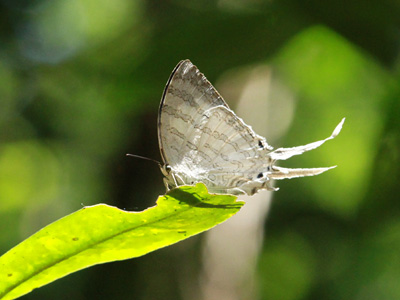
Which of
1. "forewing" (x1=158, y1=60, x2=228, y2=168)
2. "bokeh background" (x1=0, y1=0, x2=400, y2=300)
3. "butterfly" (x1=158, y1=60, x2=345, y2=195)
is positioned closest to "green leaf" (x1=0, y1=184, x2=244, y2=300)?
"butterfly" (x1=158, y1=60, x2=345, y2=195)

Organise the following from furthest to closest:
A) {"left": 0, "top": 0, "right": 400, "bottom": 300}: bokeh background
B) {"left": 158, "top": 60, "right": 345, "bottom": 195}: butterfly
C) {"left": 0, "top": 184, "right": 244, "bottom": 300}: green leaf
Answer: {"left": 0, "top": 0, "right": 400, "bottom": 300}: bokeh background, {"left": 158, "top": 60, "right": 345, "bottom": 195}: butterfly, {"left": 0, "top": 184, "right": 244, "bottom": 300}: green leaf

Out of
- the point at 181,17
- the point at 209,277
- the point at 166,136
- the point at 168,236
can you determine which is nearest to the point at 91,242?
the point at 168,236

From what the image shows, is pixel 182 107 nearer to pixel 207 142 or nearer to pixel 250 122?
pixel 207 142

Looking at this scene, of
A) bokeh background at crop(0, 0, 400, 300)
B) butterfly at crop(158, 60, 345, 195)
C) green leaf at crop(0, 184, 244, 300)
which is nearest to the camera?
green leaf at crop(0, 184, 244, 300)

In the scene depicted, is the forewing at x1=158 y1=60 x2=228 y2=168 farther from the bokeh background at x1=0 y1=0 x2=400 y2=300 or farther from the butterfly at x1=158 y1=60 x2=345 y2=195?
the bokeh background at x1=0 y1=0 x2=400 y2=300

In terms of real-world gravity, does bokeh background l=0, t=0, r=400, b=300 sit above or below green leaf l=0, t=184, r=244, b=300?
above

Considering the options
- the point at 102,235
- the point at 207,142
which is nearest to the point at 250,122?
the point at 207,142

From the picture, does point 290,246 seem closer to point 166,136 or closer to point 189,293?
point 189,293

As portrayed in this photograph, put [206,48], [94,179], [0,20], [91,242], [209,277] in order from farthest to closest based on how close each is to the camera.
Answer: [94,179] → [0,20] → [206,48] → [209,277] → [91,242]
